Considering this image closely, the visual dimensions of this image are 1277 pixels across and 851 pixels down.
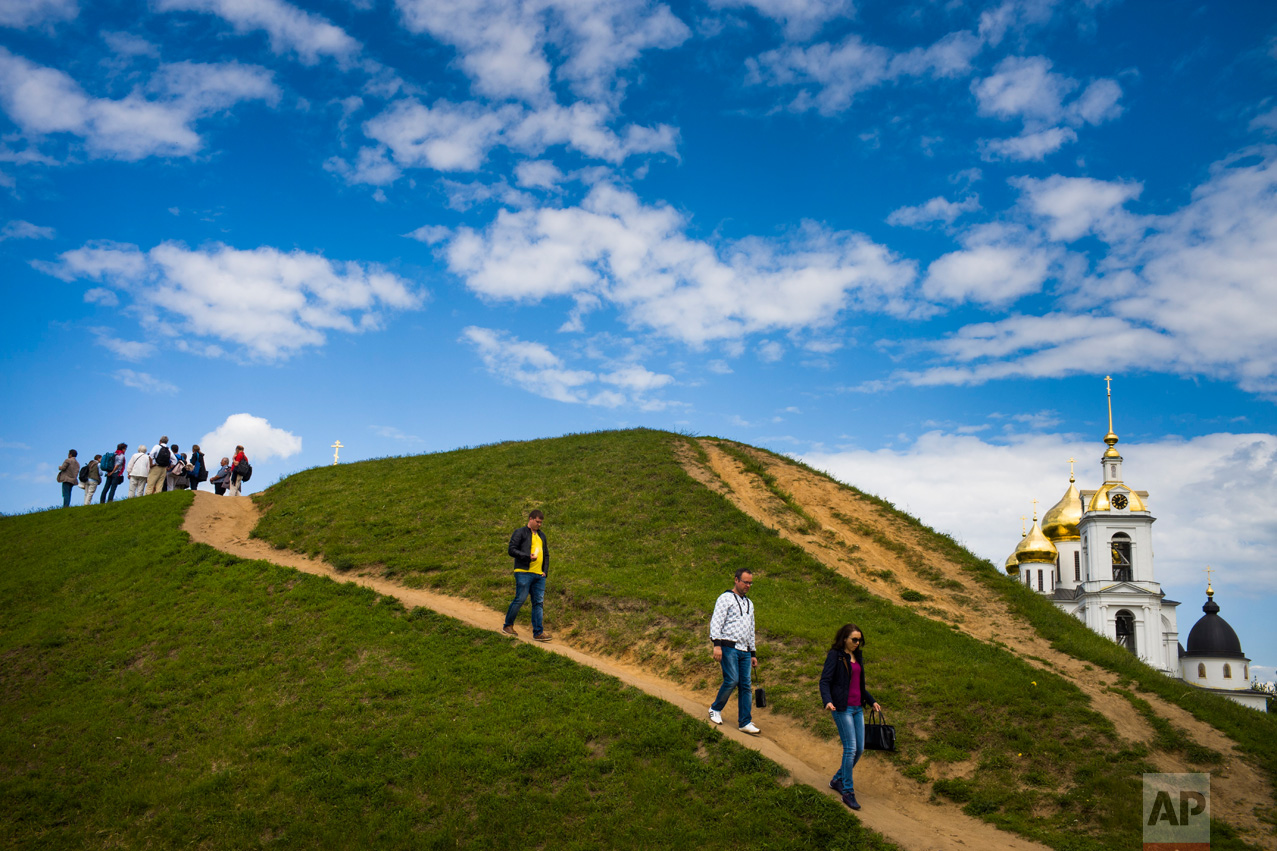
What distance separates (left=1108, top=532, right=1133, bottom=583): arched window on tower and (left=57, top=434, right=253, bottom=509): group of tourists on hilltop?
67.7 m

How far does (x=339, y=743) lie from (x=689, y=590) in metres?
8.88

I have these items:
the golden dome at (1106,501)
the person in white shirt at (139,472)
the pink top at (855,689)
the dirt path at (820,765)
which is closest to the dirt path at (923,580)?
the dirt path at (820,765)

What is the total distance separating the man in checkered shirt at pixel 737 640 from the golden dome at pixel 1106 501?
6626 centimetres

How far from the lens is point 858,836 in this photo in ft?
32.5

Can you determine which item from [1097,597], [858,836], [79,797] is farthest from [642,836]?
[1097,597]

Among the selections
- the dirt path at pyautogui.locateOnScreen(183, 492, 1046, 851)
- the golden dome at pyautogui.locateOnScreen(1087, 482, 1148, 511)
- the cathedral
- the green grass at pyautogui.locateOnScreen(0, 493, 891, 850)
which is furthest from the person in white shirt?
the golden dome at pyautogui.locateOnScreen(1087, 482, 1148, 511)

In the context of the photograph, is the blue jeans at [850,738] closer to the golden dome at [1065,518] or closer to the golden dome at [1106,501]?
the golden dome at [1106,501]

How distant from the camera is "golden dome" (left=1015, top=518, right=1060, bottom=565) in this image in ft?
235

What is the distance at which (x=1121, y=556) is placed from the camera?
6619cm

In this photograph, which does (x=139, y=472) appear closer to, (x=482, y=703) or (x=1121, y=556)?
(x=482, y=703)

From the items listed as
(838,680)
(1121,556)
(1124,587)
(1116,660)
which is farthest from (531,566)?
(1121,556)

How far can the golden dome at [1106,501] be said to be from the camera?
65750 millimetres

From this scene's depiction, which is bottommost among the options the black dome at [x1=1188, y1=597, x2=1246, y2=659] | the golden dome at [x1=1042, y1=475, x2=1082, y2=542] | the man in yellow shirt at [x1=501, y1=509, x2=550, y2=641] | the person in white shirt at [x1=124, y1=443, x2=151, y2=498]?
the black dome at [x1=1188, y1=597, x2=1246, y2=659]

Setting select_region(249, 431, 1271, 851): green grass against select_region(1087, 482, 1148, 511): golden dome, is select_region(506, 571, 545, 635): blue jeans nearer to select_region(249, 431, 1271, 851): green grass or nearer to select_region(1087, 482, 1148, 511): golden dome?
select_region(249, 431, 1271, 851): green grass
